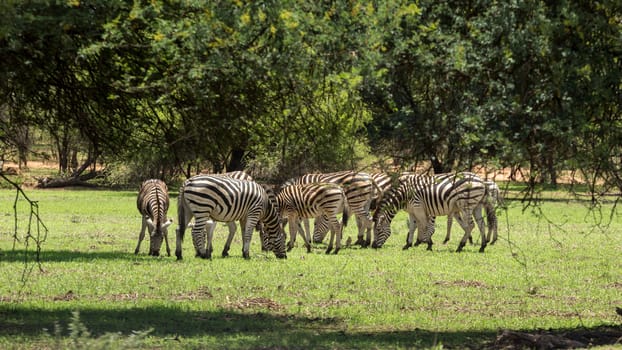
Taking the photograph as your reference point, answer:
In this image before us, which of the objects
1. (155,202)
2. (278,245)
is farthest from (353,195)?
(155,202)

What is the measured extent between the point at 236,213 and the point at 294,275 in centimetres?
375

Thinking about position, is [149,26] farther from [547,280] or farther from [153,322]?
[547,280]

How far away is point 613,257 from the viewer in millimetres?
22156

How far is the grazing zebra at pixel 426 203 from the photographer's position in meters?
24.1

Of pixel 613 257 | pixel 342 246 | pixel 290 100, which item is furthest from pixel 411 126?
pixel 342 246

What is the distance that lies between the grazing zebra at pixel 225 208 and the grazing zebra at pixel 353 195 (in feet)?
13.4

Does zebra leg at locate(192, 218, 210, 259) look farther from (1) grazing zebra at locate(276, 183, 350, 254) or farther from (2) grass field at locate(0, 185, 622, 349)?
(1) grazing zebra at locate(276, 183, 350, 254)

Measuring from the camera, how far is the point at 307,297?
49.2 feet

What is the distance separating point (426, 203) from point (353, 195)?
1971mm

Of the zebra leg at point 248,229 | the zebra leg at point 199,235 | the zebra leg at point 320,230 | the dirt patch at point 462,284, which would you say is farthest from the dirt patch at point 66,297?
the zebra leg at point 320,230

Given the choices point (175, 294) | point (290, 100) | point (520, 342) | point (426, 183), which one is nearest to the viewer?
point (520, 342)

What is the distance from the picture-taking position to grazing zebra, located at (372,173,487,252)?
79.2ft

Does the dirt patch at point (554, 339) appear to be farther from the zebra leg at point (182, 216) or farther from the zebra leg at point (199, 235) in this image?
the zebra leg at point (182, 216)

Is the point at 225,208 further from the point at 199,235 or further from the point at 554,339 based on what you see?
the point at 554,339
